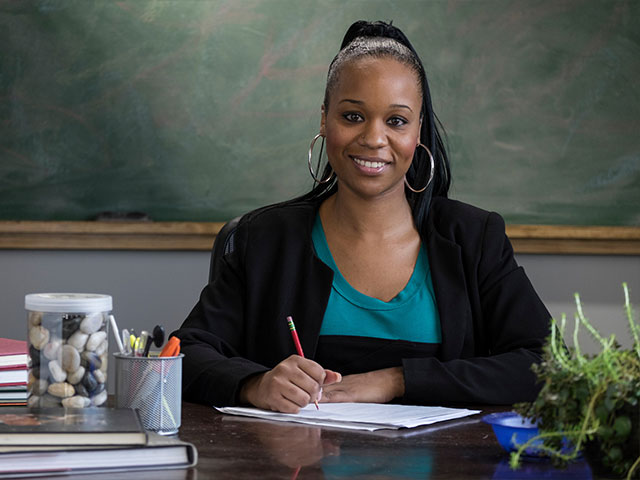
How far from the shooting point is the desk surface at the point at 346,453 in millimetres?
934

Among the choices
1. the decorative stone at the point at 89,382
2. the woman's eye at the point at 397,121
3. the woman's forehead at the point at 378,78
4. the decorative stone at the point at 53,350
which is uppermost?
the woman's forehead at the point at 378,78

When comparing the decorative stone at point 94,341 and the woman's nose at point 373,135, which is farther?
the woman's nose at point 373,135

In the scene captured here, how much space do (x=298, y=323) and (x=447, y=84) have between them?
1293 mm

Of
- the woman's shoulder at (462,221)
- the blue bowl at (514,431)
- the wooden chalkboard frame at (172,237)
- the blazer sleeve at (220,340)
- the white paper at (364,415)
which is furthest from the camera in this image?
the wooden chalkboard frame at (172,237)

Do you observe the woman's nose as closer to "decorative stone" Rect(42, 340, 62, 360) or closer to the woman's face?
the woman's face

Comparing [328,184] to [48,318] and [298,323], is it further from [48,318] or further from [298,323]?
[48,318]

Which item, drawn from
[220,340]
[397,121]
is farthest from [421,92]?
[220,340]

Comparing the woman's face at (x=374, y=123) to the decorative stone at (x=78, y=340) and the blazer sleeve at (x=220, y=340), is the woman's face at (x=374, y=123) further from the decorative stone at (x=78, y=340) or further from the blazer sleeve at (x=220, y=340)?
the decorative stone at (x=78, y=340)

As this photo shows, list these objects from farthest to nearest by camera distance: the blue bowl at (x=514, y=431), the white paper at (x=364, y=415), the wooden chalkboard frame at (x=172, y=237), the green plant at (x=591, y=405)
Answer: the wooden chalkboard frame at (x=172, y=237)
the white paper at (x=364, y=415)
the blue bowl at (x=514, y=431)
the green plant at (x=591, y=405)

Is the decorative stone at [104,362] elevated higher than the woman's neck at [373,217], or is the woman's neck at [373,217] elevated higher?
the woman's neck at [373,217]

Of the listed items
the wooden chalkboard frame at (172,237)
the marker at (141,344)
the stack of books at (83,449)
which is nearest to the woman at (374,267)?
the marker at (141,344)

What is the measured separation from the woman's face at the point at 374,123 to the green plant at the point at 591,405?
91 centimetres

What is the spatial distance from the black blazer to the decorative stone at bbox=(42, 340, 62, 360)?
476mm

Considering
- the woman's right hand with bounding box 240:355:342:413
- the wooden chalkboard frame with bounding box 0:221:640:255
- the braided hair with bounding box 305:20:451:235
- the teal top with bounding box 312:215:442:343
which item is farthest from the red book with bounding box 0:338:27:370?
the wooden chalkboard frame with bounding box 0:221:640:255
